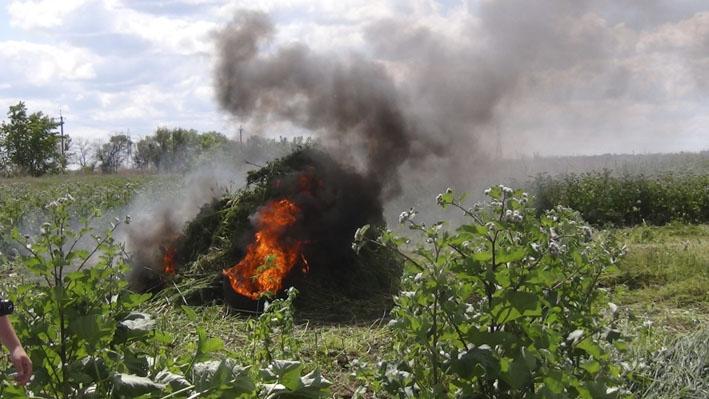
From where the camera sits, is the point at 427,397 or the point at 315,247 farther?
the point at 315,247

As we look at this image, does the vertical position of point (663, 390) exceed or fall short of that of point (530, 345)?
it falls short

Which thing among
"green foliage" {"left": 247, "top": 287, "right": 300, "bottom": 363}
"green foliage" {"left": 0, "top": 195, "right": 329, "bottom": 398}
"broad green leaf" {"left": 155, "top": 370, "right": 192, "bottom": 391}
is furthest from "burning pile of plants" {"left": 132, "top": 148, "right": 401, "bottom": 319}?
"broad green leaf" {"left": 155, "top": 370, "right": 192, "bottom": 391}

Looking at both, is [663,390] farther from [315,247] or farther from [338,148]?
[338,148]

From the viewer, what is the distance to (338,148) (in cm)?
876

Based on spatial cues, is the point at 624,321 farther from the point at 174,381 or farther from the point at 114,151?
the point at 114,151

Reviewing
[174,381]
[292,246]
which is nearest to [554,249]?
[174,381]

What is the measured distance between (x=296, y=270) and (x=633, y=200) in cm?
1104

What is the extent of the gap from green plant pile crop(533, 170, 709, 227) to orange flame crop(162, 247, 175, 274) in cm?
926

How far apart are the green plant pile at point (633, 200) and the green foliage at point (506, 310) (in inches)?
501

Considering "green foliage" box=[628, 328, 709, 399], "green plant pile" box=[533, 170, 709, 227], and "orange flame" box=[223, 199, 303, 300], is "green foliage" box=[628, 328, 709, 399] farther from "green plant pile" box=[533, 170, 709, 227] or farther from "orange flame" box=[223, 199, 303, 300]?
"green plant pile" box=[533, 170, 709, 227]

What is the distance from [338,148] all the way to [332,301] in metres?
2.09

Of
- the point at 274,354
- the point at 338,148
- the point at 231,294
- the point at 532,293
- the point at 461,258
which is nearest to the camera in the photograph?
the point at 532,293

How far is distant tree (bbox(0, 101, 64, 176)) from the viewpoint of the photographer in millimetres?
39312

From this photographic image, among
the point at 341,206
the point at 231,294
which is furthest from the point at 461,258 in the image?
the point at 341,206
